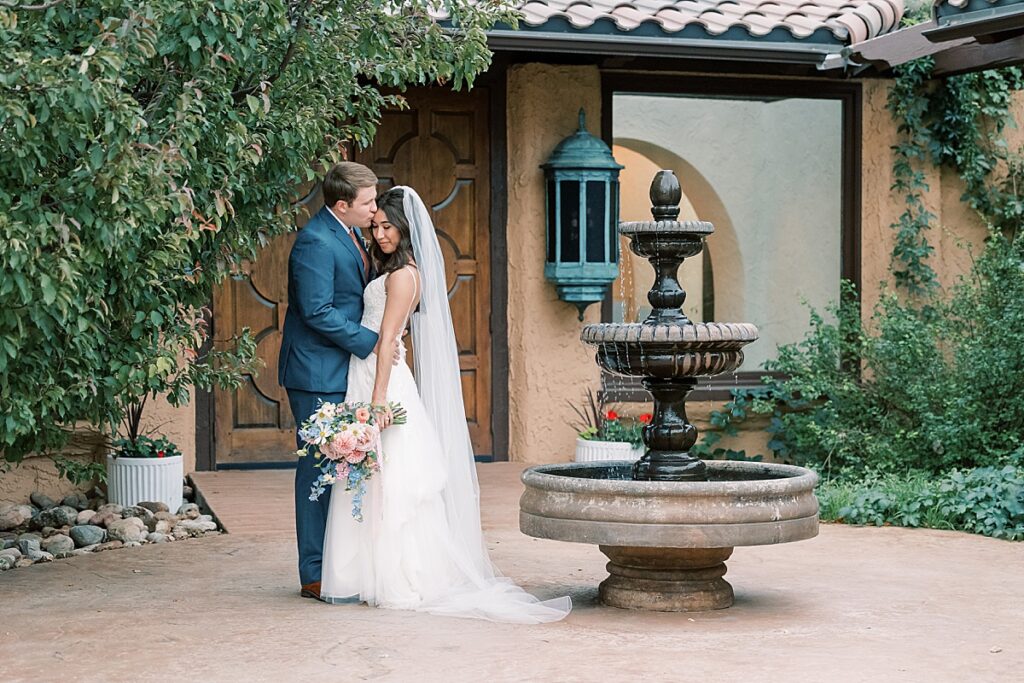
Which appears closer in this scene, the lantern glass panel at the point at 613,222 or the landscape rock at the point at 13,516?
the landscape rock at the point at 13,516

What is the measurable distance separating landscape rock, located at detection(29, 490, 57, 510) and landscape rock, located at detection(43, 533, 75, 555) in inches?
41.9

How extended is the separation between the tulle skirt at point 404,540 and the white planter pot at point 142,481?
2.68m

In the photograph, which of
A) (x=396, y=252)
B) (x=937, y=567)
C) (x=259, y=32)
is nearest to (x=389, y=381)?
(x=396, y=252)

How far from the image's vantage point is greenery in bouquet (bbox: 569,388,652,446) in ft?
31.2

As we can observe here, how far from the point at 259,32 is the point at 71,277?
1413 millimetres

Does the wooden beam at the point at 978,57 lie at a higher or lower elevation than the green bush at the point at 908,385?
higher

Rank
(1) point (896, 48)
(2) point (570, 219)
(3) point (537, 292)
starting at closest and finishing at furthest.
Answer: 1. (1) point (896, 48)
2. (2) point (570, 219)
3. (3) point (537, 292)

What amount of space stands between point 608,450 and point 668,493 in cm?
389

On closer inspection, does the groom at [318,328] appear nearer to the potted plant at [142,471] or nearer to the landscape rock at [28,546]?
the landscape rock at [28,546]

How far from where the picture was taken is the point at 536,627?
5.43m

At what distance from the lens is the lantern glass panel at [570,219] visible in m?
9.71

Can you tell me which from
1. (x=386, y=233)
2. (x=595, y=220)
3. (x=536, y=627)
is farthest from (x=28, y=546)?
(x=595, y=220)

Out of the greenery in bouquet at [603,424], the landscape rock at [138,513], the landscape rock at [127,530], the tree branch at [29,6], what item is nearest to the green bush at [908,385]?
the greenery in bouquet at [603,424]

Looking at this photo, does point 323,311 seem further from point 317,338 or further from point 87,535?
point 87,535
